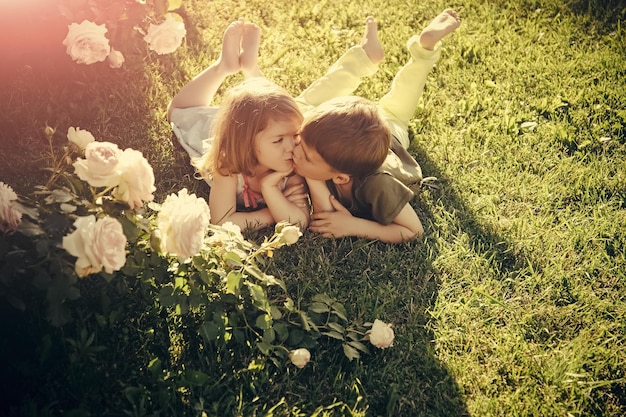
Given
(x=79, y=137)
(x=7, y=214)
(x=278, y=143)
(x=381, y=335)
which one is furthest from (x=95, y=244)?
(x=278, y=143)

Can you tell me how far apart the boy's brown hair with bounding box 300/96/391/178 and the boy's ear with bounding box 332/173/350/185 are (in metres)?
0.06

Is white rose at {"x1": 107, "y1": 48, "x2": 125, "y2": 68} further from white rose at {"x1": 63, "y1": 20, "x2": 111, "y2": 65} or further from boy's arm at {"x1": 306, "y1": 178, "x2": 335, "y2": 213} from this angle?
boy's arm at {"x1": 306, "y1": 178, "x2": 335, "y2": 213}

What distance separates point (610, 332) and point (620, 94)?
74.2 inches

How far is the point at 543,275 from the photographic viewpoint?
2994 mm

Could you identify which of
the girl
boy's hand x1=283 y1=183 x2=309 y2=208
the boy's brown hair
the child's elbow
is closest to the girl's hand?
the girl

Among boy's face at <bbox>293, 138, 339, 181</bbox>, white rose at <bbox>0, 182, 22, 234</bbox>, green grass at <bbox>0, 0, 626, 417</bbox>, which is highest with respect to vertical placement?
white rose at <bbox>0, 182, 22, 234</bbox>

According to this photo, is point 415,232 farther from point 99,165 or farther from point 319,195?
point 99,165

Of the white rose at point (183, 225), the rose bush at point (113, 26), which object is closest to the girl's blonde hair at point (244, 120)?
the rose bush at point (113, 26)

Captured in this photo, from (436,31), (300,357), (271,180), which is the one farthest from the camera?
(436,31)

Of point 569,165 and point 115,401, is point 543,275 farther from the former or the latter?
point 115,401

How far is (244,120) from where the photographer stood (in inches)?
116

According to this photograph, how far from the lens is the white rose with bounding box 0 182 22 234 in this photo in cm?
212

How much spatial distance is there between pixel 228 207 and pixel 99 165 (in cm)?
107

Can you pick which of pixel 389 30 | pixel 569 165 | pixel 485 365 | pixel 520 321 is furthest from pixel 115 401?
pixel 389 30
